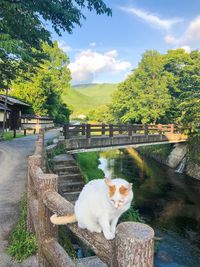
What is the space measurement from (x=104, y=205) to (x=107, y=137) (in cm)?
1967

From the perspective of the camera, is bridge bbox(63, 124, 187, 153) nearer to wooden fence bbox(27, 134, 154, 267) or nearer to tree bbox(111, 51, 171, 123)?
tree bbox(111, 51, 171, 123)

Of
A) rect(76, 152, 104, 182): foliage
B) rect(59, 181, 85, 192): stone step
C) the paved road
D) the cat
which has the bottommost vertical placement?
rect(76, 152, 104, 182): foliage

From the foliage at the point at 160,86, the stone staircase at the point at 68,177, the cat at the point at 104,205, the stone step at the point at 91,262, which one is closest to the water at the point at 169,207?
the stone staircase at the point at 68,177

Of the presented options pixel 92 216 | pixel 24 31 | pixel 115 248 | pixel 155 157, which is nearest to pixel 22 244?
pixel 92 216

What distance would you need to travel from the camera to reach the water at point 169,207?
12961 mm

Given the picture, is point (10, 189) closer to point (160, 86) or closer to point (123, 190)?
point (123, 190)

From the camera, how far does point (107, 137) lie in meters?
22.1

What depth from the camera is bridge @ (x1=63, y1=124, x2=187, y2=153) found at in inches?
772

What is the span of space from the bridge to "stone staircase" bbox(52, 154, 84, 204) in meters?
3.47

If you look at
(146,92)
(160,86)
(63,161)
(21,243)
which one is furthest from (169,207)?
(146,92)

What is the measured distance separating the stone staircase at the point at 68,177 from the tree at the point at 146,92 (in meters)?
25.0

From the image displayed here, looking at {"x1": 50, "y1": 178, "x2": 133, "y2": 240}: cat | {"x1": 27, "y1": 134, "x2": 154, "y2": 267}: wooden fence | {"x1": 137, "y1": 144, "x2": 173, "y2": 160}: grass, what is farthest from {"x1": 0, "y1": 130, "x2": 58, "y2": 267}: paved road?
{"x1": 137, "y1": 144, "x2": 173, "y2": 160}: grass

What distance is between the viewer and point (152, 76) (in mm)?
44219

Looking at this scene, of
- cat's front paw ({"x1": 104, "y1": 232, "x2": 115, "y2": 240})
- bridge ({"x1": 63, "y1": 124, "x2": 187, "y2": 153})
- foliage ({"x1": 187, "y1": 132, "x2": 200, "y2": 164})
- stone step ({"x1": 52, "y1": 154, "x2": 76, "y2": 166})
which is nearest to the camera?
cat's front paw ({"x1": 104, "y1": 232, "x2": 115, "y2": 240})
